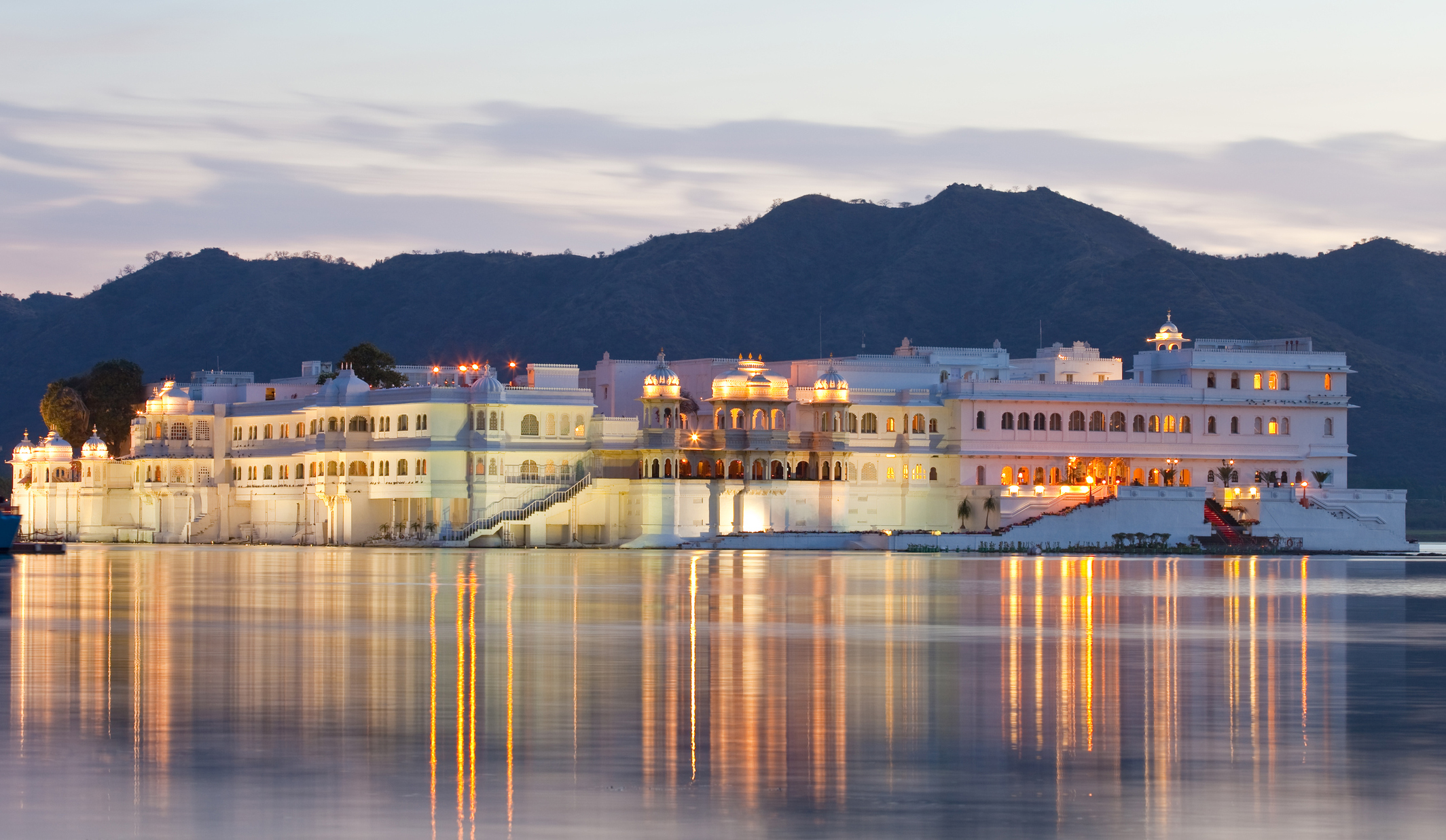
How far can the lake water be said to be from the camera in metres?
16.0

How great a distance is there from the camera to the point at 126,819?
15.5 metres

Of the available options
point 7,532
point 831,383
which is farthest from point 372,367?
point 7,532

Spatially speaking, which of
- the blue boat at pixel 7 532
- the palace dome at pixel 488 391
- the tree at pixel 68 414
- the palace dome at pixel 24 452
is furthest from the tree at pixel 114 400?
the blue boat at pixel 7 532

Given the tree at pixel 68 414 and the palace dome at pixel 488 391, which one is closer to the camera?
the palace dome at pixel 488 391

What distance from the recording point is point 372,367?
4993 inches

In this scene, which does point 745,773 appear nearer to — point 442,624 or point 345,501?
point 442,624

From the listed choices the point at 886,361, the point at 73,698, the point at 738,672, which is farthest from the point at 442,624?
the point at 886,361

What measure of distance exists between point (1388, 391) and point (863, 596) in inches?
5728

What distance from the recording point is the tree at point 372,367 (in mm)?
125062

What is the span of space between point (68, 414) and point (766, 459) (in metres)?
51.0

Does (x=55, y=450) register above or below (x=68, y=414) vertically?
below

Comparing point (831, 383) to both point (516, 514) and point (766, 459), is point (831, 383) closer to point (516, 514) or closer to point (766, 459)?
point (766, 459)

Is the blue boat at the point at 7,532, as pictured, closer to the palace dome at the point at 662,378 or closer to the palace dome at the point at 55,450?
the palace dome at the point at 662,378

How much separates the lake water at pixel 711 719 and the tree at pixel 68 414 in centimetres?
9433
